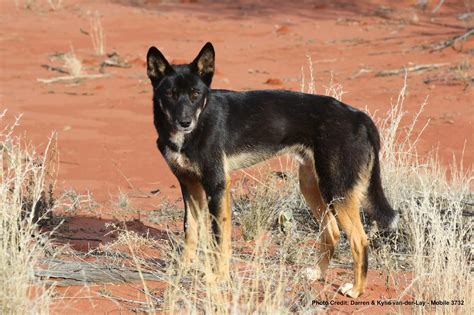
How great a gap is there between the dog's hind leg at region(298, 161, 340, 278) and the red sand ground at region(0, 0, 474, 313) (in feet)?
1.24

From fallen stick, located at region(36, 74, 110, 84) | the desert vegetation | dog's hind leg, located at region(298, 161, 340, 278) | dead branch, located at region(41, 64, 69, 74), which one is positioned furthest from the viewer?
dead branch, located at region(41, 64, 69, 74)

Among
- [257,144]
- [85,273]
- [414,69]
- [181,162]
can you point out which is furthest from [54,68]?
[85,273]

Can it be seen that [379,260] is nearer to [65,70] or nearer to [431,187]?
[431,187]

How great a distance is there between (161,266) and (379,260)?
168 cm

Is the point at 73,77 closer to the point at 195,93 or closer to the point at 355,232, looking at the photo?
the point at 195,93

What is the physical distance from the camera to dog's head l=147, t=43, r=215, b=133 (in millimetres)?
5535

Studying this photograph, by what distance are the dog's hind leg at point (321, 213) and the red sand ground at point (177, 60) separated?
1.24 feet

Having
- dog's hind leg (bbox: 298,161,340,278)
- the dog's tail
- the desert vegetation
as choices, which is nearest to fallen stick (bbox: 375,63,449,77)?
the desert vegetation

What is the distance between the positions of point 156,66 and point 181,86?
0.88 ft

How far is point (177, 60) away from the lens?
1694cm

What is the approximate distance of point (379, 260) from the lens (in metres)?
6.20

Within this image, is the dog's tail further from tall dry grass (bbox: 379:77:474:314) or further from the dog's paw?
the dog's paw

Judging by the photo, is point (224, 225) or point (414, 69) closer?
point (224, 225)

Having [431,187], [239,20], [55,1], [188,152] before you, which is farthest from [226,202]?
[55,1]
